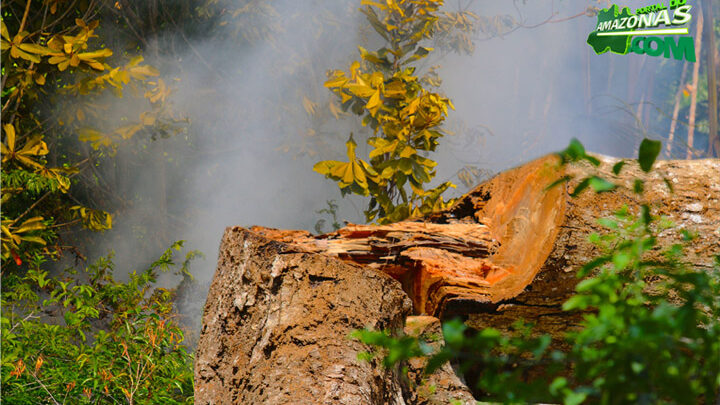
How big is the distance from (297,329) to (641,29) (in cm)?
134

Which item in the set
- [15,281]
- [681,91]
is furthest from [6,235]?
[681,91]

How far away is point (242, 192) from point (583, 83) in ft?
4.06

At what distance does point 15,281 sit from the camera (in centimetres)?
173

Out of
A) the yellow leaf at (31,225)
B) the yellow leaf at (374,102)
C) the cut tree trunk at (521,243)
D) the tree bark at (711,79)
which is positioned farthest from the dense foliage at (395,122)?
the tree bark at (711,79)

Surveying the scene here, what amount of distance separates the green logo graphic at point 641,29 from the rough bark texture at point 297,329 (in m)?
1.18

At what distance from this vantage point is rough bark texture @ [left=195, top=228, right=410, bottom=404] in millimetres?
868

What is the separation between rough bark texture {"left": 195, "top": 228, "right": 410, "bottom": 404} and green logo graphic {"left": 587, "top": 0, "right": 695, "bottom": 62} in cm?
118

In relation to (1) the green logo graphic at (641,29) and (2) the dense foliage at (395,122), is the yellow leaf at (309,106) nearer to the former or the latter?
(2) the dense foliage at (395,122)

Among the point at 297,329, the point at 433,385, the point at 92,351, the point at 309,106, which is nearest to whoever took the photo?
the point at 297,329

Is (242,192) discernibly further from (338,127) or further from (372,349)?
(372,349)

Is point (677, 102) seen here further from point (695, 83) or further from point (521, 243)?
point (521, 243)

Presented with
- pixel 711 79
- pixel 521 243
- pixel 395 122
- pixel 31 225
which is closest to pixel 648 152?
pixel 521 243

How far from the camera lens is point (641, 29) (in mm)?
1754

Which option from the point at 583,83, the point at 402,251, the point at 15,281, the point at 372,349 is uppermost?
the point at 583,83
